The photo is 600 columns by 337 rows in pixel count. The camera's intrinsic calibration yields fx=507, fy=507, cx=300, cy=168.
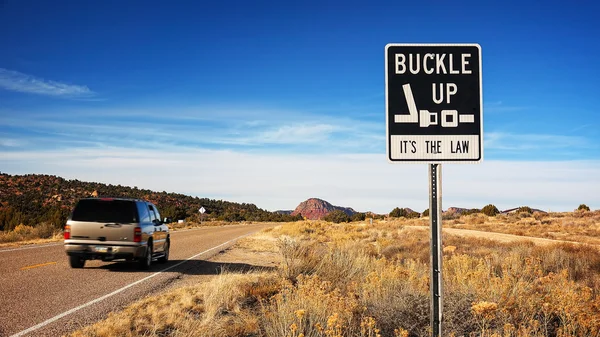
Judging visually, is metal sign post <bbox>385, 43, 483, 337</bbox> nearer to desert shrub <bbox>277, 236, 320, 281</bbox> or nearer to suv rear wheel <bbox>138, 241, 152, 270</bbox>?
desert shrub <bbox>277, 236, 320, 281</bbox>

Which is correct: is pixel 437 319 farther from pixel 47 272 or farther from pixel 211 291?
pixel 47 272

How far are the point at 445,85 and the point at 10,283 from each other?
1072 centimetres

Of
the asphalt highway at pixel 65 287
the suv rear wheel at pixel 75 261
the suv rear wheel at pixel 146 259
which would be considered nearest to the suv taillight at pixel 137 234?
the suv rear wheel at pixel 146 259

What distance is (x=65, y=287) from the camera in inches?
428

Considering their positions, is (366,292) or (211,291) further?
(211,291)

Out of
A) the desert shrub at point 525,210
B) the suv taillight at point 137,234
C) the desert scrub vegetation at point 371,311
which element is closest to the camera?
the desert scrub vegetation at point 371,311

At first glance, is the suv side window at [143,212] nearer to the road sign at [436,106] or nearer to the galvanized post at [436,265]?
the road sign at [436,106]

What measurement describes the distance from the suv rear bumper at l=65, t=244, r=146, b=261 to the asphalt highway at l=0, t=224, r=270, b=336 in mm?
445

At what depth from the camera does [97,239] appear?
13.5 meters

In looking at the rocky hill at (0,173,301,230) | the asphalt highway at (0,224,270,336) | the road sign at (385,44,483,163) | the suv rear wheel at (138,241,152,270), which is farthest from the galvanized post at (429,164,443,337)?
the rocky hill at (0,173,301,230)

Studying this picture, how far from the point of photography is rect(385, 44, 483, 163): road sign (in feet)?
14.1

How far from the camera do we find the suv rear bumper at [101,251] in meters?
13.4

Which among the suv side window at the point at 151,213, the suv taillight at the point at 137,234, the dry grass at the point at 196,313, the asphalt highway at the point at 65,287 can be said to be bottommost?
the asphalt highway at the point at 65,287

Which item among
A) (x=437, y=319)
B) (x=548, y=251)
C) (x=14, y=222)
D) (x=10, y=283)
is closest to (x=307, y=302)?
(x=437, y=319)
